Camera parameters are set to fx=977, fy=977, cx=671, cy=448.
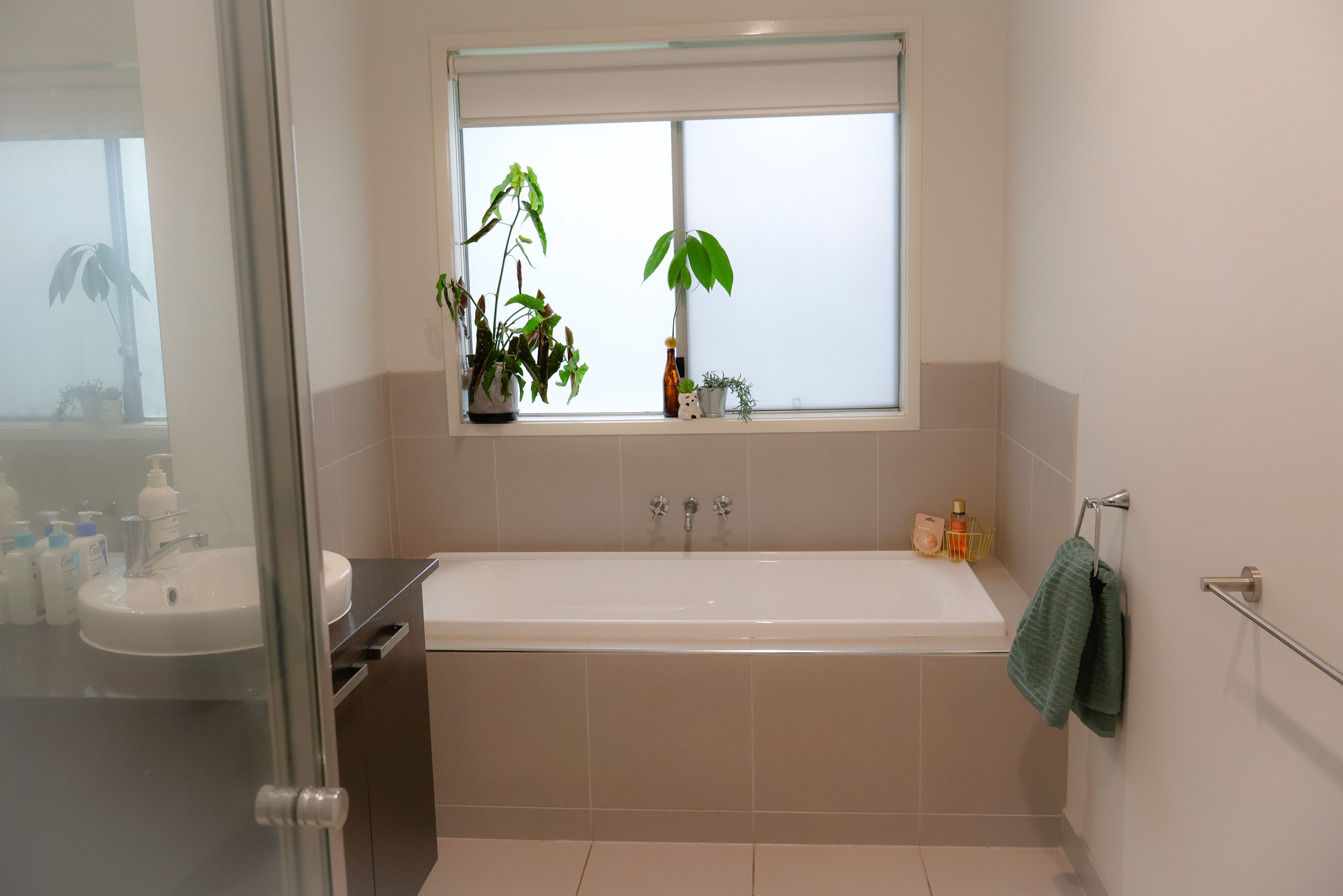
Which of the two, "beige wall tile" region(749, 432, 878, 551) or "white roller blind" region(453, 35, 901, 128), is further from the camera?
"beige wall tile" region(749, 432, 878, 551)

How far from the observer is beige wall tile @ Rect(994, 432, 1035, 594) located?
112 inches

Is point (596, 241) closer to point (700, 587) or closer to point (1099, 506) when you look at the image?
point (700, 587)

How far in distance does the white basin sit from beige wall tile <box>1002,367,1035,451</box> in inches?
90.9

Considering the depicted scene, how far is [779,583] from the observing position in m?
3.24

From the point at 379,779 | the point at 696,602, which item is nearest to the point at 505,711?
the point at 379,779

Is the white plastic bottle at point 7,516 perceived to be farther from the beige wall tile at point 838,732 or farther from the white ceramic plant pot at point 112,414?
the beige wall tile at point 838,732

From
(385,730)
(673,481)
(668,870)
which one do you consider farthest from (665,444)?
(385,730)

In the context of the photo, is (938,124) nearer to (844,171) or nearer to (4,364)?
(844,171)

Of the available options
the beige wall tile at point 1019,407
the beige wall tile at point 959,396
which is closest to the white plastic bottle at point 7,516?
the beige wall tile at point 1019,407

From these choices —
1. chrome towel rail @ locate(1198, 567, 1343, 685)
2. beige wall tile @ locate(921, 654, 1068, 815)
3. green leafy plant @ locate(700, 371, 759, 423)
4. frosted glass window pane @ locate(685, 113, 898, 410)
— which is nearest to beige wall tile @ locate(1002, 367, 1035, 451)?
frosted glass window pane @ locate(685, 113, 898, 410)

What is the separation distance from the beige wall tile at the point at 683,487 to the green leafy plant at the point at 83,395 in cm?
268

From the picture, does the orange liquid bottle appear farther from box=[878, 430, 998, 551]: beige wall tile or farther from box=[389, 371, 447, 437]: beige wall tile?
box=[389, 371, 447, 437]: beige wall tile

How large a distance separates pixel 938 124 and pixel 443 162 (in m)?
1.62

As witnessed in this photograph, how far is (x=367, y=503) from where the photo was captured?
10.4ft
